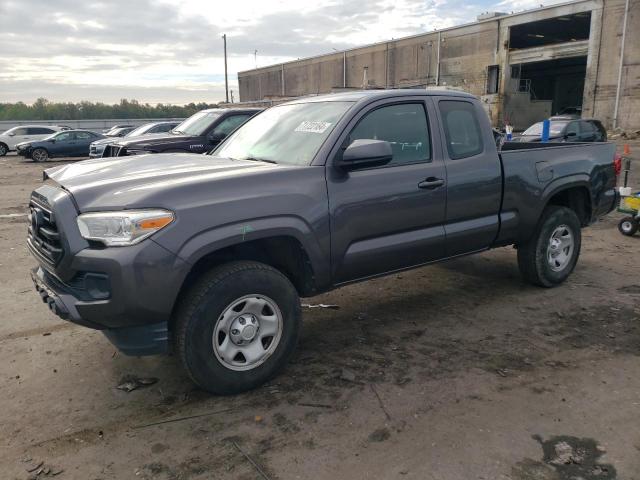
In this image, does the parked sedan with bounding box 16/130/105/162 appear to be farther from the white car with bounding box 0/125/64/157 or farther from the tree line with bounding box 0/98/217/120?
the tree line with bounding box 0/98/217/120

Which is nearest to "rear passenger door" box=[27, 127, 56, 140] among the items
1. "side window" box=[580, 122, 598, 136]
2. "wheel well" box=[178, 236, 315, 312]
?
"side window" box=[580, 122, 598, 136]

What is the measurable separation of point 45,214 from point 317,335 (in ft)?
7.30

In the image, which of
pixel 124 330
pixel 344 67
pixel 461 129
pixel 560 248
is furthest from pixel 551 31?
pixel 124 330

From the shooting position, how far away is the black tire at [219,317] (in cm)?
314

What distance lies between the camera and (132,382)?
11.9ft

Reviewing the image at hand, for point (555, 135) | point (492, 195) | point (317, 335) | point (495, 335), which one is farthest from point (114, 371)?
point (555, 135)

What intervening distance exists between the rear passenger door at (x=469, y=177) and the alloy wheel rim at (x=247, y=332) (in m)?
1.75

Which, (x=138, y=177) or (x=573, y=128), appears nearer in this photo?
(x=138, y=177)

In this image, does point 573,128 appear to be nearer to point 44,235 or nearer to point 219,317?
point 219,317

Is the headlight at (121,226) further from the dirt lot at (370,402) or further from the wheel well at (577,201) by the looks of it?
the wheel well at (577,201)

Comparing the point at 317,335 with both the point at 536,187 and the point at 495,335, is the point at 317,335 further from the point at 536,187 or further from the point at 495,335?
the point at 536,187

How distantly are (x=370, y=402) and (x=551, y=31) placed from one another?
1768 inches

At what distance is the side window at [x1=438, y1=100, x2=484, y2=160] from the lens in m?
4.46

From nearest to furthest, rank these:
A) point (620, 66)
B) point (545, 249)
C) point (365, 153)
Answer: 1. point (365, 153)
2. point (545, 249)
3. point (620, 66)
